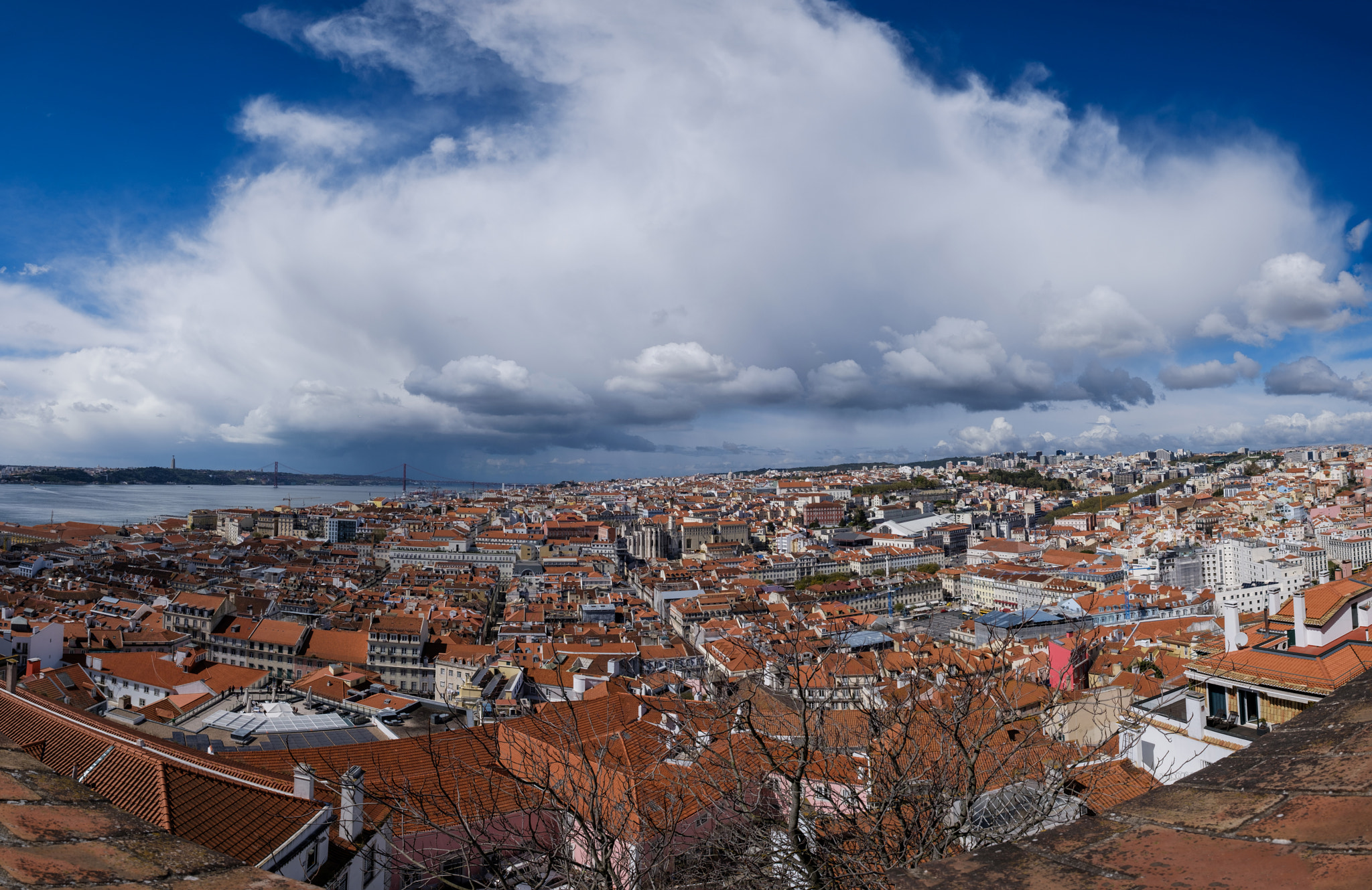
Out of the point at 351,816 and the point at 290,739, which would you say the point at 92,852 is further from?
the point at 290,739

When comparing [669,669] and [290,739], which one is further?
[669,669]

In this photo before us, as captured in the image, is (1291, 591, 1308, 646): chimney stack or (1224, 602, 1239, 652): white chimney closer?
(1291, 591, 1308, 646): chimney stack

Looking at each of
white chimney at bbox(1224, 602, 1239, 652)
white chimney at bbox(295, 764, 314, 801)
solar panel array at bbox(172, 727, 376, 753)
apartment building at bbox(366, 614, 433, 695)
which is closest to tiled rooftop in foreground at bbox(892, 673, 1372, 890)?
white chimney at bbox(295, 764, 314, 801)

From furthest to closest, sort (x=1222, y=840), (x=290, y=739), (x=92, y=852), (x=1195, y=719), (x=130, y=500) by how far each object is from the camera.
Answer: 1. (x=130, y=500)
2. (x=290, y=739)
3. (x=1195, y=719)
4. (x=92, y=852)
5. (x=1222, y=840)

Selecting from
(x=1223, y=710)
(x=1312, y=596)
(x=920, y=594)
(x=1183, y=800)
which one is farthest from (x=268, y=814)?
(x=920, y=594)

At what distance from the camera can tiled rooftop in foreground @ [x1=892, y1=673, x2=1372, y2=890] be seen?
1.99 ft

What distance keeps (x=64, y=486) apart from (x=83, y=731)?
130113mm

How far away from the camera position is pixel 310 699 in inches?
412

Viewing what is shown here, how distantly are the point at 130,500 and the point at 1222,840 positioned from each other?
102757 millimetres

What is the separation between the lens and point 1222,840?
0.68 meters

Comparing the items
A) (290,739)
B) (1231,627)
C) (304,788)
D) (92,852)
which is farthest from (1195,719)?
(290,739)

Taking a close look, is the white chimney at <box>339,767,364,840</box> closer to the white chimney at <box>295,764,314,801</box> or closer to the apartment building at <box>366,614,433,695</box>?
the white chimney at <box>295,764,314,801</box>

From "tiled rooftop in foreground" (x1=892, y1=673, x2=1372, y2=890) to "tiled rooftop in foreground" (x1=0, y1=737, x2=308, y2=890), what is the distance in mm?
690

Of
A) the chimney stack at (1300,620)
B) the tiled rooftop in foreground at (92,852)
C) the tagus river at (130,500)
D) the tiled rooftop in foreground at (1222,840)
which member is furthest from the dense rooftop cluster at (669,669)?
the tagus river at (130,500)
